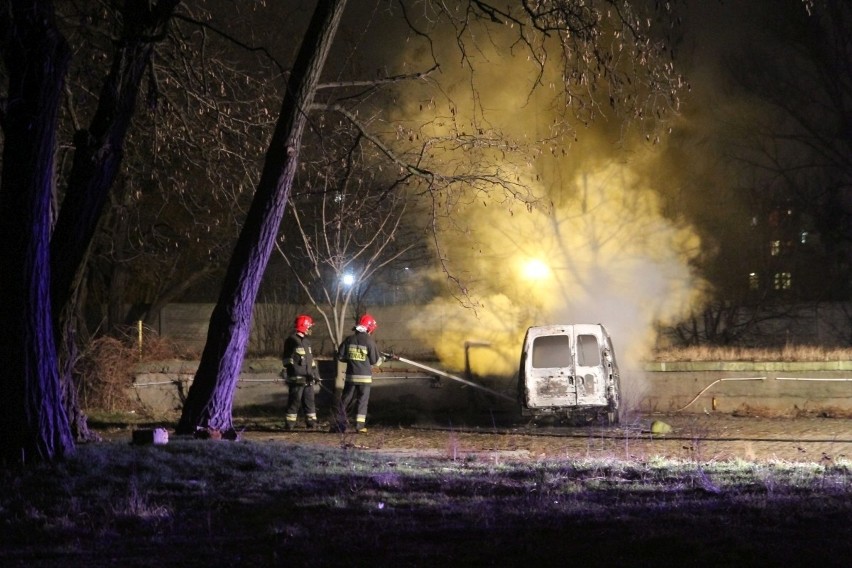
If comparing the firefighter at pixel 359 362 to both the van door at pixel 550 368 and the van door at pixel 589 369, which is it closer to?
the van door at pixel 550 368

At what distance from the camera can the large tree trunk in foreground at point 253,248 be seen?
11.9 m

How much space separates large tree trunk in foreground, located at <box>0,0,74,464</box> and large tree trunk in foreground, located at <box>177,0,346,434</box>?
124 inches

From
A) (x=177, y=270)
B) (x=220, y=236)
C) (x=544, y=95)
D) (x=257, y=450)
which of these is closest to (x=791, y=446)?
(x=257, y=450)

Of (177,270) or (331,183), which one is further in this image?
(177,270)

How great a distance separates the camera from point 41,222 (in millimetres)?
8625

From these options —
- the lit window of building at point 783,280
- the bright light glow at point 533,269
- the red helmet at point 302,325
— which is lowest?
the red helmet at point 302,325

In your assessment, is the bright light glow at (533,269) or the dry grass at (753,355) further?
the bright light glow at (533,269)

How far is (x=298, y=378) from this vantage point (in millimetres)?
15805

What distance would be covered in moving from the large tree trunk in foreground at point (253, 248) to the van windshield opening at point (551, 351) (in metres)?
5.78

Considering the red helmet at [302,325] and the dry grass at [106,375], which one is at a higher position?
the red helmet at [302,325]

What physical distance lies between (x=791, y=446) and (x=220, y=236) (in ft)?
52.4

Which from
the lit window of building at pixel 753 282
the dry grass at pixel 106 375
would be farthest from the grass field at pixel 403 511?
the lit window of building at pixel 753 282

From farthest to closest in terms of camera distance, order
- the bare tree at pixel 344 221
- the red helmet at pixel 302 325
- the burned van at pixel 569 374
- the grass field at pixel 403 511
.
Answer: the red helmet at pixel 302 325 → the burned van at pixel 569 374 → the bare tree at pixel 344 221 → the grass field at pixel 403 511

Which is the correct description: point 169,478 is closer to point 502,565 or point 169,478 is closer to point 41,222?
point 41,222
